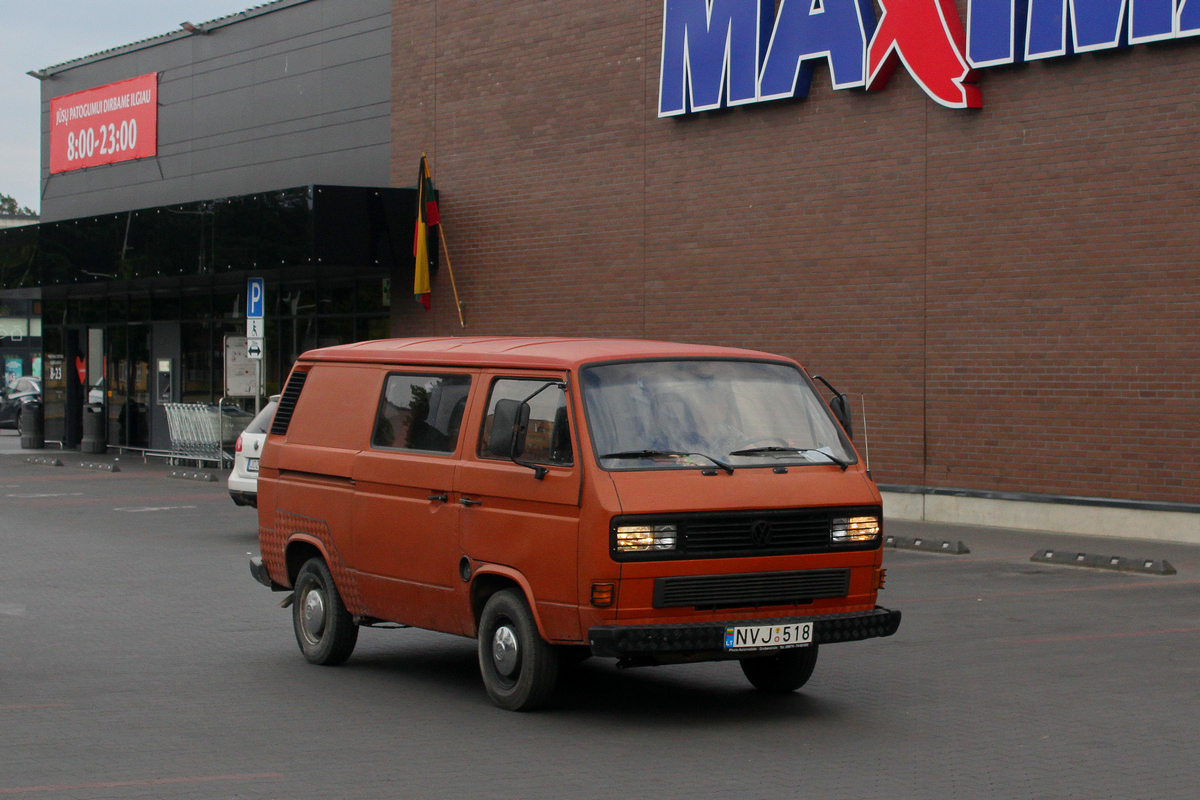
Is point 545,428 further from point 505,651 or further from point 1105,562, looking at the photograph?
point 1105,562

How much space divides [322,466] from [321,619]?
1.00m

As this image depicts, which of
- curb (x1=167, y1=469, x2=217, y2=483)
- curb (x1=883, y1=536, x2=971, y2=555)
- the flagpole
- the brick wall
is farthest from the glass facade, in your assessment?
curb (x1=883, y1=536, x2=971, y2=555)

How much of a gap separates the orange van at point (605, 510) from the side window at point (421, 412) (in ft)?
0.04

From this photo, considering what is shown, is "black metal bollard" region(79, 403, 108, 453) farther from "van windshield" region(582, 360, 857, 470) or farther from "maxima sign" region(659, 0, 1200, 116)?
"van windshield" region(582, 360, 857, 470)

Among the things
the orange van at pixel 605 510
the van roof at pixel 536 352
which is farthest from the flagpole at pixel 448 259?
the orange van at pixel 605 510

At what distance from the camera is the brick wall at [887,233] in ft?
54.8

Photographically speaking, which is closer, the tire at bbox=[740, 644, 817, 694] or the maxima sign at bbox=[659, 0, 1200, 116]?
the tire at bbox=[740, 644, 817, 694]

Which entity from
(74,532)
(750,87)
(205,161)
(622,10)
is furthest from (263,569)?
(205,161)

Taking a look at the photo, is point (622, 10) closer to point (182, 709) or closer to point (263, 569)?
point (263, 569)

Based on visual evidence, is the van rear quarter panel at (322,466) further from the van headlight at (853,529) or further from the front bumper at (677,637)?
the van headlight at (853,529)

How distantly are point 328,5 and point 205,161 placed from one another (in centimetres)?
513

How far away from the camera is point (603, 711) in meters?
8.29

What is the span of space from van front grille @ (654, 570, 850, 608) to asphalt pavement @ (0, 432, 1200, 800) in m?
0.66

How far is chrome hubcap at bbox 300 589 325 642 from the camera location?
9812 mm
